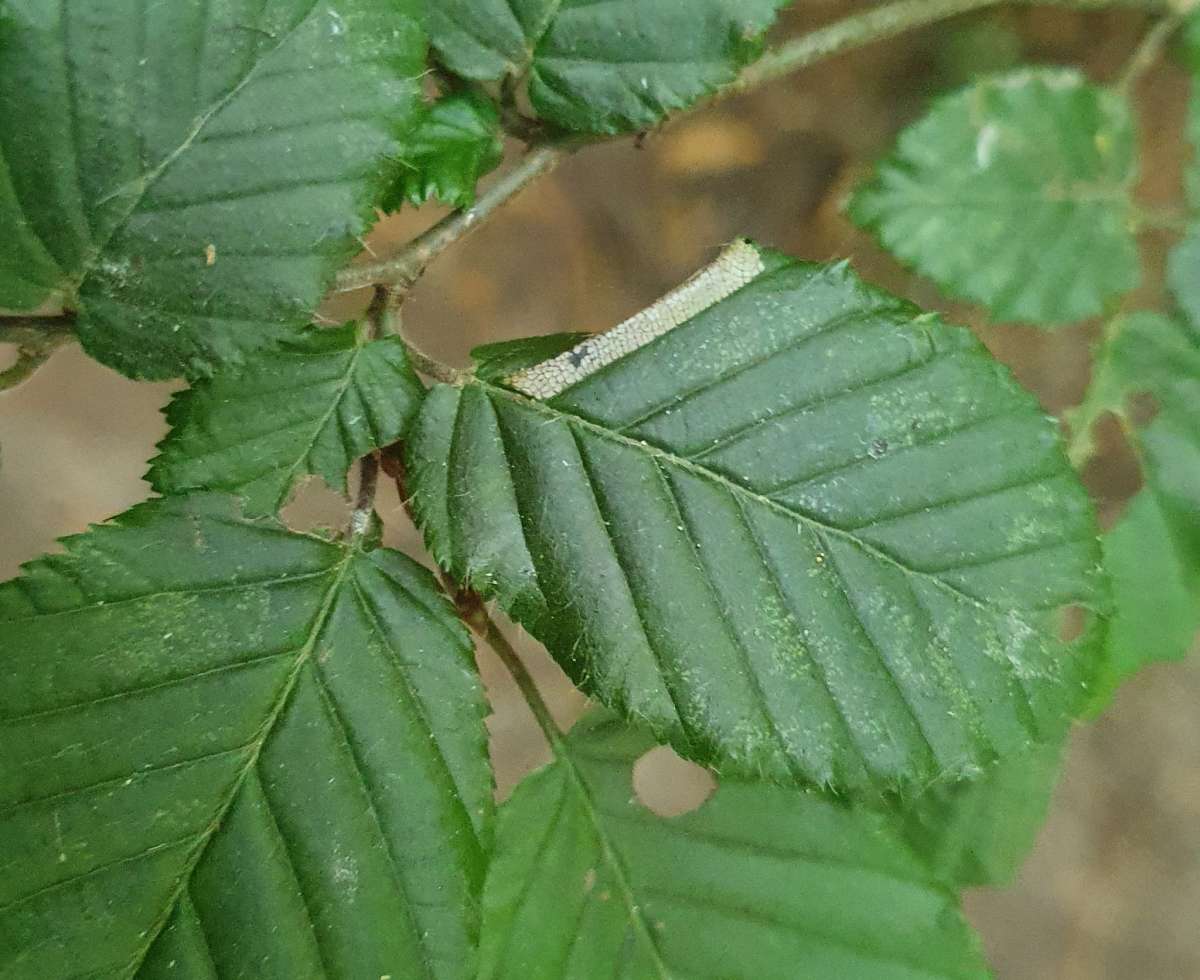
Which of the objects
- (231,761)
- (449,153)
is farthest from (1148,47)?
(231,761)

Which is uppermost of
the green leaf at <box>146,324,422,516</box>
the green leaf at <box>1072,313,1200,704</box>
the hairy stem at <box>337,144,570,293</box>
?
the hairy stem at <box>337,144,570,293</box>

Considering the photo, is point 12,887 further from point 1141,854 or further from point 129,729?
point 1141,854

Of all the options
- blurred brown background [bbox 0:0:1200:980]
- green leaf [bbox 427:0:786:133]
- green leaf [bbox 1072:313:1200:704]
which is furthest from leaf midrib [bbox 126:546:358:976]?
green leaf [bbox 1072:313:1200:704]

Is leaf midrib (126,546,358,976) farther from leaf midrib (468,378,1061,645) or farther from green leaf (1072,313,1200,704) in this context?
green leaf (1072,313,1200,704)

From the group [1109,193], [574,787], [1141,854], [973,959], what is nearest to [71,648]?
[574,787]

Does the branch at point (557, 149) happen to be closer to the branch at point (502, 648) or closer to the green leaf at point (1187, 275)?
the branch at point (502, 648)
